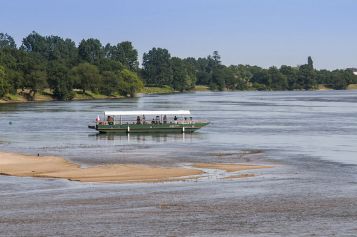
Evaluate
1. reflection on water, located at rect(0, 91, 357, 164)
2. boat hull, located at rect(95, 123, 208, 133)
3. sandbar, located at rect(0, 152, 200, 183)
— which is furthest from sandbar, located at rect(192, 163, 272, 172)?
boat hull, located at rect(95, 123, 208, 133)

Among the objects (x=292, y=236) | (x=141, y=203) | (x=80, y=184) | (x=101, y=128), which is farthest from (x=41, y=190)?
(x=101, y=128)

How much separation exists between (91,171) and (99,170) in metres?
0.79

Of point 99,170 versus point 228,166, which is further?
point 228,166

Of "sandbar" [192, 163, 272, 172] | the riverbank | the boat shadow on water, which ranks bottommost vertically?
the boat shadow on water

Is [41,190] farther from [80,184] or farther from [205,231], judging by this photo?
[205,231]

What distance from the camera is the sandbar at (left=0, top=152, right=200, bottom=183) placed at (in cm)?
5531

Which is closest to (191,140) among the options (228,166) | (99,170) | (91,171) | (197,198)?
(228,166)

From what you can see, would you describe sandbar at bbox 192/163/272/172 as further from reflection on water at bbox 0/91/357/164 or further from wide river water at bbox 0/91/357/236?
reflection on water at bbox 0/91/357/164

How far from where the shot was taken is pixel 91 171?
193 ft

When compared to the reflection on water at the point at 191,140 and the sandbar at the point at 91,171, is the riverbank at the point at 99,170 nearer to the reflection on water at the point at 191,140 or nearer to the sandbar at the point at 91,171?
the sandbar at the point at 91,171

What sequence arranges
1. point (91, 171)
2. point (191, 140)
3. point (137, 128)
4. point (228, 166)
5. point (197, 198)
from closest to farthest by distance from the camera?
point (197, 198)
point (91, 171)
point (228, 166)
point (191, 140)
point (137, 128)

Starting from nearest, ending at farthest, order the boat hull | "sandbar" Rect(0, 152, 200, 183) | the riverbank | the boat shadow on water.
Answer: "sandbar" Rect(0, 152, 200, 183) → the riverbank → the boat shadow on water → the boat hull

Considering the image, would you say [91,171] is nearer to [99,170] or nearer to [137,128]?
[99,170]

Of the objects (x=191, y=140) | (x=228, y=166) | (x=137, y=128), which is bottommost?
(x=191, y=140)
